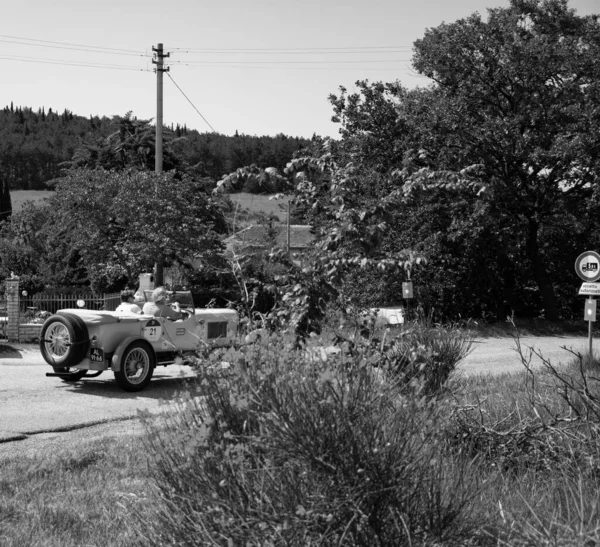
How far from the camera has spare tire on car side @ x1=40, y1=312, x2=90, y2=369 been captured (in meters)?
10.8

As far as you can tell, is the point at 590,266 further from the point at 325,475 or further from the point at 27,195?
the point at 27,195

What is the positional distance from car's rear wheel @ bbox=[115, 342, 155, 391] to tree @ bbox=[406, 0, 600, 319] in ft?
49.6

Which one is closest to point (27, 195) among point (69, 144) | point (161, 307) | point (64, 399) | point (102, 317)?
point (69, 144)

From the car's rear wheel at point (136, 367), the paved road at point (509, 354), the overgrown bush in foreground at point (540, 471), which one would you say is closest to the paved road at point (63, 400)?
the car's rear wheel at point (136, 367)

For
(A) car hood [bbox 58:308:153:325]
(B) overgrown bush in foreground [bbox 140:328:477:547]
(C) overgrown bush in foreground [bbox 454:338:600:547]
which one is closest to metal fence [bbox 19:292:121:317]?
(A) car hood [bbox 58:308:153:325]

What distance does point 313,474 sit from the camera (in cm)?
284

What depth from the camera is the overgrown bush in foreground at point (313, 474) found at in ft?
9.11

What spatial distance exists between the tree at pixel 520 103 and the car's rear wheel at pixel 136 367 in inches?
596

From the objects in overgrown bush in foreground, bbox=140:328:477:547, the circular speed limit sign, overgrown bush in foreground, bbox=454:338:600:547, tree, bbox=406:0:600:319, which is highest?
tree, bbox=406:0:600:319

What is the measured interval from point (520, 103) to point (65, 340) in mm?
19528

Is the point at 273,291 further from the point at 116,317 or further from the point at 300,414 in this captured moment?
the point at 300,414

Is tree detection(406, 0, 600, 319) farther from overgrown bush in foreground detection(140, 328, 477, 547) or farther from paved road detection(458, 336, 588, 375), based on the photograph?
overgrown bush in foreground detection(140, 328, 477, 547)

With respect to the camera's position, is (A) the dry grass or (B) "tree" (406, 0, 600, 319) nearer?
(A) the dry grass

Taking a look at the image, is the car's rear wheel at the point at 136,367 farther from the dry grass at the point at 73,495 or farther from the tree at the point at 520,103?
the tree at the point at 520,103
